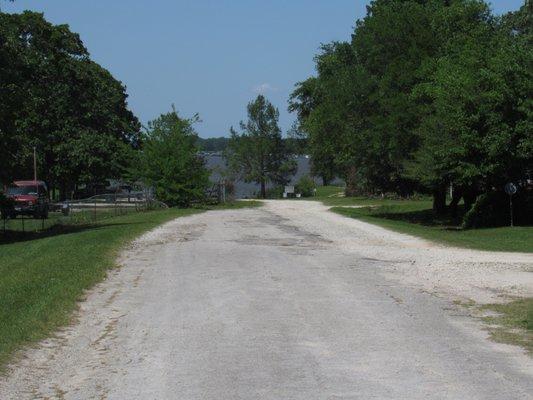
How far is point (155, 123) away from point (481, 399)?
141 feet

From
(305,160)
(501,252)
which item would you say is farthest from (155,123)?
(305,160)

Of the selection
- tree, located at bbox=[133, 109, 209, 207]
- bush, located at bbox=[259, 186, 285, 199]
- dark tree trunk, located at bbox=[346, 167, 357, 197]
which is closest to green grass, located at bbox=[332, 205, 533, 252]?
tree, located at bbox=[133, 109, 209, 207]

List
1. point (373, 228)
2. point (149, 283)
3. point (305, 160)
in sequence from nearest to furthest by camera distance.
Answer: point (149, 283), point (373, 228), point (305, 160)

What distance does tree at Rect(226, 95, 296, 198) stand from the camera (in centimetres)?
9775

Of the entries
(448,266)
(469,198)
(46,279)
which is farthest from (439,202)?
(46,279)

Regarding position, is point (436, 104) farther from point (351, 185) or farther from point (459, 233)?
point (351, 185)

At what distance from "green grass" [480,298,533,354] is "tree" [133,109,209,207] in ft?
120

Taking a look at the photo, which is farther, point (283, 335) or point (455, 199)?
point (455, 199)

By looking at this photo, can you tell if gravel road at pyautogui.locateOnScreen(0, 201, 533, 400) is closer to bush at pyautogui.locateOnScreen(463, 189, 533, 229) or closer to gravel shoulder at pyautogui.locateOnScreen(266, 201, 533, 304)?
gravel shoulder at pyautogui.locateOnScreen(266, 201, 533, 304)

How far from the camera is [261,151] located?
97.8 m

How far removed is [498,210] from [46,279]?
26.7 meters

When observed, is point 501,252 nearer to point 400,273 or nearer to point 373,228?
point 400,273

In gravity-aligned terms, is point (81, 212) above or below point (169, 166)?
below

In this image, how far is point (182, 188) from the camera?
155 feet
